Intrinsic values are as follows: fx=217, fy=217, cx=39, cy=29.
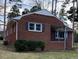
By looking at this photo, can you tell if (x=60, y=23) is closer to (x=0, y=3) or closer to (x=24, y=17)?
(x=24, y=17)

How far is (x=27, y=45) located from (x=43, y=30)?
12.0 feet

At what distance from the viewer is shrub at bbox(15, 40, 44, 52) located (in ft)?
69.4

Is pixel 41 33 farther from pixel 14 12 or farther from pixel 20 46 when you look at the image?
pixel 14 12

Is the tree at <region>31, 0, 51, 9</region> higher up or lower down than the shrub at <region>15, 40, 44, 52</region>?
higher up

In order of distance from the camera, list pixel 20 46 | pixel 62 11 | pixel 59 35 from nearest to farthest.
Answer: pixel 20 46, pixel 59 35, pixel 62 11

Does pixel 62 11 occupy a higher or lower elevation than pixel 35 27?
higher

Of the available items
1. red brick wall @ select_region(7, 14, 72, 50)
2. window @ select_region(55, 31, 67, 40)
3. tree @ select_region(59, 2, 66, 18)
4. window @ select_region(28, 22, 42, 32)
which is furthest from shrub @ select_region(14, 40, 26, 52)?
tree @ select_region(59, 2, 66, 18)

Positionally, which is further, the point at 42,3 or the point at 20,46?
the point at 42,3

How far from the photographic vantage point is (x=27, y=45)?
21359 mm

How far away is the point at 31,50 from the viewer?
22.1m

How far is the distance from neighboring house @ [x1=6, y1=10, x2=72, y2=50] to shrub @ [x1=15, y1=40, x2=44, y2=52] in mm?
1620

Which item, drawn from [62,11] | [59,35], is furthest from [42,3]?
[59,35]

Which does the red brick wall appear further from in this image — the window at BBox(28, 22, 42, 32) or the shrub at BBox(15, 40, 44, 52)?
the shrub at BBox(15, 40, 44, 52)

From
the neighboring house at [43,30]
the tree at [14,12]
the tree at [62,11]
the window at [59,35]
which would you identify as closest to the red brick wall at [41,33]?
the neighboring house at [43,30]
